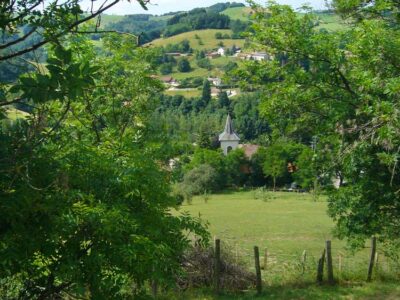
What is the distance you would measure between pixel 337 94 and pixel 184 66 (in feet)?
432

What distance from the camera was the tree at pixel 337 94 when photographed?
32.4 feet

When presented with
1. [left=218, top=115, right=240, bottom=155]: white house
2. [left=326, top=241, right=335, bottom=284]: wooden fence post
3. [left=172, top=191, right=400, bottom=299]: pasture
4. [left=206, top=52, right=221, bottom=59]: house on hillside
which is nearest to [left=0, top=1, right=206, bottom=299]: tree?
[left=172, top=191, right=400, bottom=299]: pasture

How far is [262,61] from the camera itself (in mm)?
11391

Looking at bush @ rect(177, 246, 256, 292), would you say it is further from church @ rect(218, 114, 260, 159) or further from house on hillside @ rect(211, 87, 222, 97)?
house on hillside @ rect(211, 87, 222, 97)

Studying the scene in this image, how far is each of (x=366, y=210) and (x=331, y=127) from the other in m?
2.10

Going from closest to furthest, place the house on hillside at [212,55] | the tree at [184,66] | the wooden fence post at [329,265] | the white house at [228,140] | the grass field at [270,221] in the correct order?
the wooden fence post at [329,265] < the grass field at [270,221] < the white house at [228,140] < the tree at [184,66] < the house on hillside at [212,55]

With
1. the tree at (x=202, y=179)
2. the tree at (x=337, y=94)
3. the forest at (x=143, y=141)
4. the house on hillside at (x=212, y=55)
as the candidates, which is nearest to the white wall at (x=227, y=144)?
the tree at (x=202, y=179)

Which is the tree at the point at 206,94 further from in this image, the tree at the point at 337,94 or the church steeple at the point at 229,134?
the tree at the point at 337,94

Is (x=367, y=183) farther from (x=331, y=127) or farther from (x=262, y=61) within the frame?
(x=262, y=61)

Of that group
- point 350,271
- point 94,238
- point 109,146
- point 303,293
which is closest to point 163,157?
point 109,146

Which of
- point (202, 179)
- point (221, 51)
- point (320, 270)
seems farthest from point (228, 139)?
point (320, 270)

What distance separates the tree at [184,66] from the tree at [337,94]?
129751 mm

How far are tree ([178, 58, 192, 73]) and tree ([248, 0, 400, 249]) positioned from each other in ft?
426

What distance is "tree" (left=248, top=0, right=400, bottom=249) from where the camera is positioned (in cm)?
988
